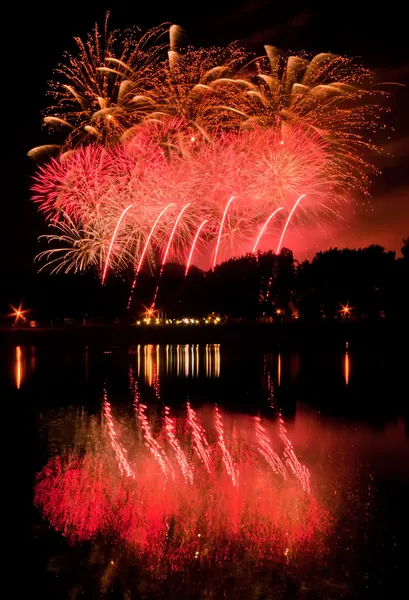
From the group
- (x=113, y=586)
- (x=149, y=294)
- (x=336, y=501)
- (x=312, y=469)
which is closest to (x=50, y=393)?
(x=312, y=469)

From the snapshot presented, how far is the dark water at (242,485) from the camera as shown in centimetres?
505

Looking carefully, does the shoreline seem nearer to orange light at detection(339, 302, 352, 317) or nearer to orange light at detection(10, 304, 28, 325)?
orange light at detection(10, 304, 28, 325)

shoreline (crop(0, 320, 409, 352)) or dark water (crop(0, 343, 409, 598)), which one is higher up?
dark water (crop(0, 343, 409, 598))

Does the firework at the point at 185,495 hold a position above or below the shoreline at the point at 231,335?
above

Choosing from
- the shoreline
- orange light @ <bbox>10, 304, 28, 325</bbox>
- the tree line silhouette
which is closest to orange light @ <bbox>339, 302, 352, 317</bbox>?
the tree line silhouette

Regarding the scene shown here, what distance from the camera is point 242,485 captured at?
7746 mm

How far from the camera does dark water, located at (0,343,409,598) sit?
16.6ft

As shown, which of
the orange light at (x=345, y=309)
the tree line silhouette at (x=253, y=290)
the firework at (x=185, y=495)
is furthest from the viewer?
the orange light at (x=345, y=309)

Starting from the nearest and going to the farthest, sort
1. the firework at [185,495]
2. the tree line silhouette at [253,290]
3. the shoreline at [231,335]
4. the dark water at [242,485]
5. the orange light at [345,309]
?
the dark water at [242,485]
the firework at [185,495]
the shoreline at [231,335]
the tree line silhouette at [253,290]
the orange light at [345,309]

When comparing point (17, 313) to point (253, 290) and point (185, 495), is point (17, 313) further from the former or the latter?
point (185, 495)

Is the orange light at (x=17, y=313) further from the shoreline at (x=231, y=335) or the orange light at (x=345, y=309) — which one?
the orange light at (x=345, y=309)

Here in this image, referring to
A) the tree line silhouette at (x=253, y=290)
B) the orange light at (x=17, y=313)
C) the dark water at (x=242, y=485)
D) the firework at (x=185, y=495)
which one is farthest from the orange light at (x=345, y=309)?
the firework at (x=185, y=495)

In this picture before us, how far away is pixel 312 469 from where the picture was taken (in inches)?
335

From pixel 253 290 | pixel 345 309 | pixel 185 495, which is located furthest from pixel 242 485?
pixel 345 309
